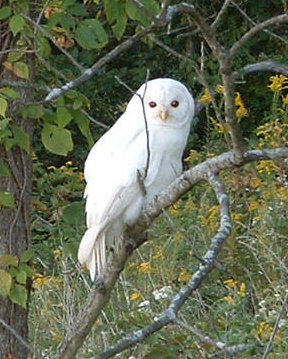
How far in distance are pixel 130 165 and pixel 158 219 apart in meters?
1.57

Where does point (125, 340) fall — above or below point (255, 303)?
above

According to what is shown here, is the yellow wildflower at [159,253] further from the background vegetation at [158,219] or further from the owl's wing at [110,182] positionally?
the owl's wing at [110,182]

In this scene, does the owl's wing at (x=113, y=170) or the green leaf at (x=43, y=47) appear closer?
the green leaf at (x=43, y=47)

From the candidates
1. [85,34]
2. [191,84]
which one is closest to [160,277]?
[85,34]

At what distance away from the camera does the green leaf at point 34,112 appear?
134 inches

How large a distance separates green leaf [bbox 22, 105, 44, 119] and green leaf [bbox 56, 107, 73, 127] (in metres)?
0.06

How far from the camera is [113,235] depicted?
12.4ft

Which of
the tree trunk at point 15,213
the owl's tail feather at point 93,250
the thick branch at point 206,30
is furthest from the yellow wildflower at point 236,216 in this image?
the thick branch at point 206,30

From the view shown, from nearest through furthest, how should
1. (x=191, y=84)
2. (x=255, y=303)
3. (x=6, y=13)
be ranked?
(x=6, y=13) → (x=255, y=303) → (x=191, y=84)

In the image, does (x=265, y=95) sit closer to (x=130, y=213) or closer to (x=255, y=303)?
(x=255, y=303)

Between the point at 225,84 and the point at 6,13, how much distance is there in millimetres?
1344

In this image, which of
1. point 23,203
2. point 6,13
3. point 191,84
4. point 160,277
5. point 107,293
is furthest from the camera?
point 191,84

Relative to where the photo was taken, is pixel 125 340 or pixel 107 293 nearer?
pixel 125 340

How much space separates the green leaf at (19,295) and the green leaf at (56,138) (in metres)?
0.39
